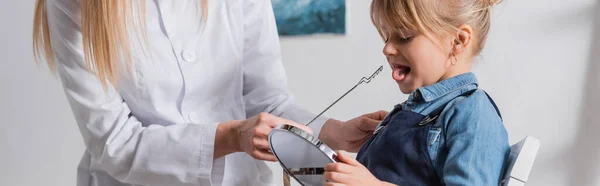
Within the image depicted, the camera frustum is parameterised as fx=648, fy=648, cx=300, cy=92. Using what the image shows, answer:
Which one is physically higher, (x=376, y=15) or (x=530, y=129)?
(x=376, y=15)

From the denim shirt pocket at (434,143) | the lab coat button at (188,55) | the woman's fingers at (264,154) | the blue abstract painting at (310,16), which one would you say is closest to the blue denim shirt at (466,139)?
the denim shirt pocket at (434,143)

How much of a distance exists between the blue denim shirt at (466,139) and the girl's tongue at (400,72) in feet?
0.14

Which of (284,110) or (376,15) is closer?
(376,15)

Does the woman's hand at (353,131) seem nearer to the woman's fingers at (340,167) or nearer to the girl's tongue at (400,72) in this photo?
the girl's tongue at (400,72)

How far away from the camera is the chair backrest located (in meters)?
0.81

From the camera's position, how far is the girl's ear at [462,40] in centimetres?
92

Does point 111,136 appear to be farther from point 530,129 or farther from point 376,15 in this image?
point 530,129

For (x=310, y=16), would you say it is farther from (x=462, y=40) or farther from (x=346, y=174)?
(x=346, y=174)

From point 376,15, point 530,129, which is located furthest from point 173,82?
point 530,129

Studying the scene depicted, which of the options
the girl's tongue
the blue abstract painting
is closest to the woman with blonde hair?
the girl's tongue

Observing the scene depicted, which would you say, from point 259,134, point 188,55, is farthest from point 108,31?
point 259,134

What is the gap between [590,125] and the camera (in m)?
1.84

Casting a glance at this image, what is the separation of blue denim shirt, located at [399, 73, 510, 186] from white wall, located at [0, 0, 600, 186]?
3.09ft

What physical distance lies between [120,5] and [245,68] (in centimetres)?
30
